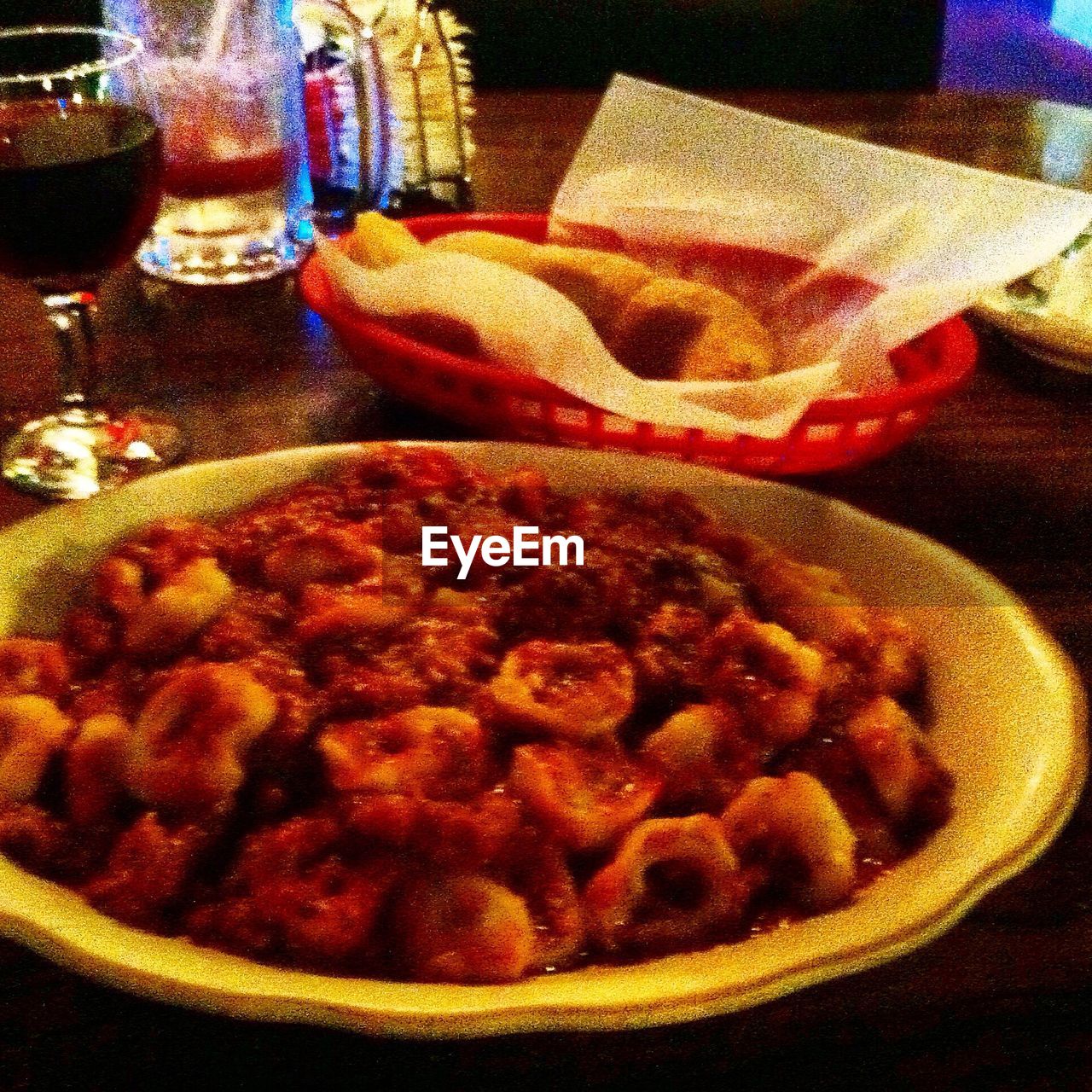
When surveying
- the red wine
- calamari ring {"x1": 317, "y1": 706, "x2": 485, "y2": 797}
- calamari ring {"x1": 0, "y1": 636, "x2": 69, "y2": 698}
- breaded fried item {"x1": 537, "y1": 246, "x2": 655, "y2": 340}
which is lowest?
calamari ring {"x1": 0, "y1": 636, "x2": 69, "y2": 698}

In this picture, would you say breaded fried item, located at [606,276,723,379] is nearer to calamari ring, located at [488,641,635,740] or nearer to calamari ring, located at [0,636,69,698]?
calamari ring, located at [488,641,635,740]

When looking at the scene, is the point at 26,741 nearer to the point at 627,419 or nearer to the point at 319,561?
the point at 319,561

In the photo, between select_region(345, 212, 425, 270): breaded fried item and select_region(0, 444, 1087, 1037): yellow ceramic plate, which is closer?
select_region(0, 444, 1087, 1037): yellow ceramic plate

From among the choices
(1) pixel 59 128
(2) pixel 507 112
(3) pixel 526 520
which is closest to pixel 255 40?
(1) pixel 59 128

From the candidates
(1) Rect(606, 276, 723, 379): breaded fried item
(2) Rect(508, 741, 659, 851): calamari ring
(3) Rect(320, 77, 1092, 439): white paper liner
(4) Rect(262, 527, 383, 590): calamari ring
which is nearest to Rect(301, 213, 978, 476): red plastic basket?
(3) Rect(320, 77, 1092, 439): white paper liner

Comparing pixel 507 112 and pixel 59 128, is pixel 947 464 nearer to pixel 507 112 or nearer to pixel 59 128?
pixel 59 128

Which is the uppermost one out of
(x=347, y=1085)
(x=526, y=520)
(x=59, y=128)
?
(x=59, y=128)

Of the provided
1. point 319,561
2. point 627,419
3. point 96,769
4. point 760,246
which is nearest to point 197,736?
point 96,769
